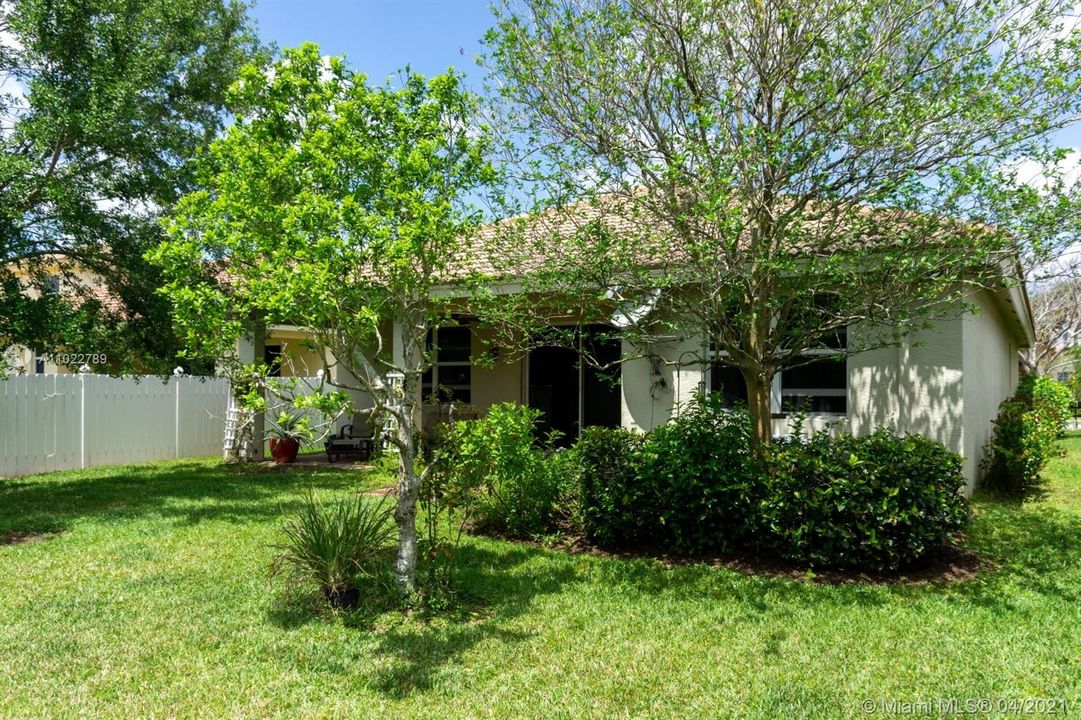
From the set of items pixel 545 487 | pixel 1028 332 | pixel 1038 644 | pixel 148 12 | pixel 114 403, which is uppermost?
pixel 148 12

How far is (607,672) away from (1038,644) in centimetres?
289

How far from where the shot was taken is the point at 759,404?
7469 millimetres

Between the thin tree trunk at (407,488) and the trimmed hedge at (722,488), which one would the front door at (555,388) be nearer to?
the trimmed hedge at (722,488)

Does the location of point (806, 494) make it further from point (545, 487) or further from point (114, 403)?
point (114, 403)

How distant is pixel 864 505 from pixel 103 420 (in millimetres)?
13282

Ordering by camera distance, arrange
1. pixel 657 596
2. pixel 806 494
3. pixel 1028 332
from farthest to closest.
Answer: pixel 1028 332
pixel 806 494
pixel 657 596

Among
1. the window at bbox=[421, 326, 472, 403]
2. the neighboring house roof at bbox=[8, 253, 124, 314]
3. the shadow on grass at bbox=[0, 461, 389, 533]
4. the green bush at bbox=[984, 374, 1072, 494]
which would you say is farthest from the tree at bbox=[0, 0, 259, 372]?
the green bush at bbox=[984, 374, 1072, 494]

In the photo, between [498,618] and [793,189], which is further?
[793,189]

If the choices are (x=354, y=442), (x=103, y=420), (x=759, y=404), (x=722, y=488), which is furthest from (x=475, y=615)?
(x=103, y=420)

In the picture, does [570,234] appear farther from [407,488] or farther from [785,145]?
[407,488]

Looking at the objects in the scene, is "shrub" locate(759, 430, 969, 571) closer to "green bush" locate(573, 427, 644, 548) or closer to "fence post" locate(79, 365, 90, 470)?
"green bush" locate(573, 427, 644, 548)

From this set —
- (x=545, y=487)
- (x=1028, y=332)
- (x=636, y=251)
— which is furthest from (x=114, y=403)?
(x=1028, y=332)

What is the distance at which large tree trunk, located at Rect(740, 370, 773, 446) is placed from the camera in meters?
7.38

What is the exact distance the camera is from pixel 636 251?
707cm
